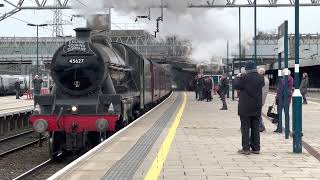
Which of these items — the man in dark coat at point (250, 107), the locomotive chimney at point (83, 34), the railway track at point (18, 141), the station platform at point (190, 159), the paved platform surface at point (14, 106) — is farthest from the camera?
the paved platform surface at point (14, 106)

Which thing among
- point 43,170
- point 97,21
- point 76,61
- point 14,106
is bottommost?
point 43,170

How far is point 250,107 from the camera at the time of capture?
1119 cm

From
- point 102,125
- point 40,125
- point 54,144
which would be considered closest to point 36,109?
point 40,125

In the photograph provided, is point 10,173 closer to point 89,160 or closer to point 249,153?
point 89,160

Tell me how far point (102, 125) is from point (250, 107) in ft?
15.3

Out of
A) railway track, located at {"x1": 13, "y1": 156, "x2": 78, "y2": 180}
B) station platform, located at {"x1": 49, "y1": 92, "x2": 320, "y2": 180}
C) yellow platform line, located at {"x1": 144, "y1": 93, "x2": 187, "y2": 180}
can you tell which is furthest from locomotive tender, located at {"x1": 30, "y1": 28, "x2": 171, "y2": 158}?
yellow platform line, located at {"x1": 144, "y1": 93, "x2": 187, "y2": 180}

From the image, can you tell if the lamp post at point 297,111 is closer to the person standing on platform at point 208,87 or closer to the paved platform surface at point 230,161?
the paved platform surface at point 230,161

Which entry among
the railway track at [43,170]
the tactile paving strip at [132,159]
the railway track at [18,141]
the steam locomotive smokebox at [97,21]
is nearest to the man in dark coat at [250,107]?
the tactile paving strip at [132,159]

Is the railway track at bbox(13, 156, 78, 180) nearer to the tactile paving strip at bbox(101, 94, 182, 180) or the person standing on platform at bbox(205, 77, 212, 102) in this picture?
the tactile paving strip at bbox(101, 94, 182, 180)

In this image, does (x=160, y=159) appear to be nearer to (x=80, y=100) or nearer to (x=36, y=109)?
(x=80, y=100)

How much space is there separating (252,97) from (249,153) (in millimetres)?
1115

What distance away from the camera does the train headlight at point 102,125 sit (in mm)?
14453

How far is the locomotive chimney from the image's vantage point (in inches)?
627

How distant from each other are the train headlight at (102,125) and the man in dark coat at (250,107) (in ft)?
14.5
